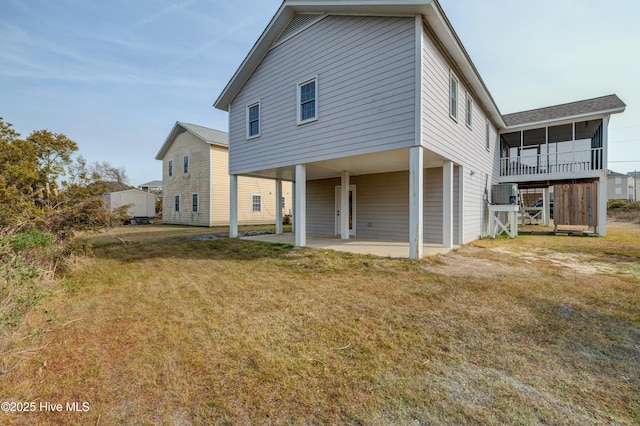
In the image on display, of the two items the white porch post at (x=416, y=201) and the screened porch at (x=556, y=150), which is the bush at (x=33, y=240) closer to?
the white porch post at (x=416, y=201)

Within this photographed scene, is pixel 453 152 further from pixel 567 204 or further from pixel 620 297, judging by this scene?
pixel 567 204

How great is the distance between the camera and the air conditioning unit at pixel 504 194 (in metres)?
11.9

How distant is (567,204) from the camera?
40.8 ft

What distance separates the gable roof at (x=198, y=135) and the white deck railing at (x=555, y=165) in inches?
699

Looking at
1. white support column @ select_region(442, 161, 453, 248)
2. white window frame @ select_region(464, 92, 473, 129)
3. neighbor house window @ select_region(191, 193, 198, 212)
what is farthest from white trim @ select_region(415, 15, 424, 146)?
neighbor house window @ select_region(191, 193, 198, 212)

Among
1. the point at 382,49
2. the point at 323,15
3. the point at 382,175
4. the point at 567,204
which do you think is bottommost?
the point at 567,204

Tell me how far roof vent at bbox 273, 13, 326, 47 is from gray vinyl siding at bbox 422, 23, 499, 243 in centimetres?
353

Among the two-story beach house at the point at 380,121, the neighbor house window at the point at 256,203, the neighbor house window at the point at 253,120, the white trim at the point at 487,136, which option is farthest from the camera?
the neighbor house window at the point at 256,203

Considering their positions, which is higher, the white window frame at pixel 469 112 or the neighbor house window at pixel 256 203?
the white window frame at pixel 469 112

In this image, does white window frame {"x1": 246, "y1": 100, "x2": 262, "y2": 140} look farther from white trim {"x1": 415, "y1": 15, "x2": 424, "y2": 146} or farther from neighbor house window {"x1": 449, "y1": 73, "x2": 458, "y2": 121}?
neighbor house window {"x1": 449, "y1": 73, "x2": 458, "y2": 121}

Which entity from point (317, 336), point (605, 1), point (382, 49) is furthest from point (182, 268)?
point (605, 1)

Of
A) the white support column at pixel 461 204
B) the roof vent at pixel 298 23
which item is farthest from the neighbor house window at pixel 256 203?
the white support column at pixel 461 204

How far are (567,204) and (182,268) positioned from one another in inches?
616

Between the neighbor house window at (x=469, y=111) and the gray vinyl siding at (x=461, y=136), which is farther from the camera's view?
the neighbor house window at (x=469, y=111)
